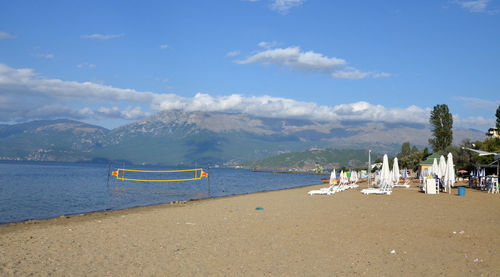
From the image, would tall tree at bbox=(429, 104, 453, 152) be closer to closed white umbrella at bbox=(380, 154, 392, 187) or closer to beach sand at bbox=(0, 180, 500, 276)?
closed white umbrella at bbox=(380, 154, 392, 187)

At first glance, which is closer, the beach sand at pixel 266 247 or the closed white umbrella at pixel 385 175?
the beach sand at pixel 266 247

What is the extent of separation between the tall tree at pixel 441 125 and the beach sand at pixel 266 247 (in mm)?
57984

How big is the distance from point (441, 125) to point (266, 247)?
67150mm

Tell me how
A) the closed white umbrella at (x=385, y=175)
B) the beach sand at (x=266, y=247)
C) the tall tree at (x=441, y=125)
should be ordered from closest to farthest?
the beach sand at (x=266, y=247)
the closed white umbrella at (x=385, y=175)
the tall tree at (x=441, y=125)

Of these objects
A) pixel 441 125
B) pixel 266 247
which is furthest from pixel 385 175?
pixel 441 125

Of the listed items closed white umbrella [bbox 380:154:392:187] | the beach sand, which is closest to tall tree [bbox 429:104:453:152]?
closed white umbrella [bbox 380:154:392:187]

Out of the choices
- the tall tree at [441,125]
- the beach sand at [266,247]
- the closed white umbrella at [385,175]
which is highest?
the tall tree at [441,125]

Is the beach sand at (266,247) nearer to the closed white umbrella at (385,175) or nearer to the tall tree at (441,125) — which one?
the closed white umbrella at (385,175)

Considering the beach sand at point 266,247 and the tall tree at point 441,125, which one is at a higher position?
the tall tree at point 441,125

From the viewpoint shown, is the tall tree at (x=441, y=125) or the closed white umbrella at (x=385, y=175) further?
the tall tree at (x=441, y=125)

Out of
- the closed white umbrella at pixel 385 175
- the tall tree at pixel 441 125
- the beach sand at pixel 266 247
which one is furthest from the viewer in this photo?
the tall tree at pixel 441 125

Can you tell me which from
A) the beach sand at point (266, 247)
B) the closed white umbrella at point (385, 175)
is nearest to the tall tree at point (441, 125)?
the closed white umbrella at point (385, 175)

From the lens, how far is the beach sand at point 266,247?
7.39 metres

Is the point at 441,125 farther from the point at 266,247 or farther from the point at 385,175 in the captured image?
the point at 266,247
